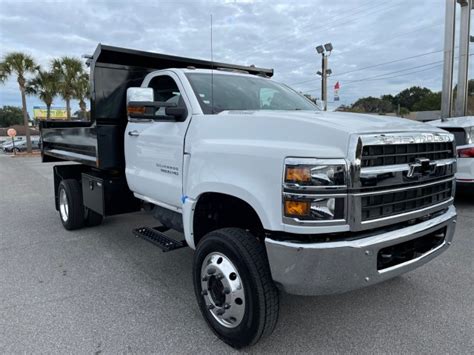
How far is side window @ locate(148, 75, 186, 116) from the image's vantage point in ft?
13.1

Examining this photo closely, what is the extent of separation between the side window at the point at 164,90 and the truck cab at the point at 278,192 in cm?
2

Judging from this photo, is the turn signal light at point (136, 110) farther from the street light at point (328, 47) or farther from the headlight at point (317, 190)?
the street light at point (328, 47)

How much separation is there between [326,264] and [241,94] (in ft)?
6.89

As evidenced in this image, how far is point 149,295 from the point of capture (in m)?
3.78

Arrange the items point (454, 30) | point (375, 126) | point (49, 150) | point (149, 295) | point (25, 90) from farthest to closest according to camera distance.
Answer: point (25, 90) → point (454, 30) → point (49, 150) → point (149, 295) → point (375, 126)

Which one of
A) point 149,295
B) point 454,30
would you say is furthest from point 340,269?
Result: point 454,30

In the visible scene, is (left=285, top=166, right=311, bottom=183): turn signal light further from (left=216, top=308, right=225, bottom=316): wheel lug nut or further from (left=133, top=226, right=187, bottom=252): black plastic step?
(left=133, top=226, right=187, bottom=252): black plastic step

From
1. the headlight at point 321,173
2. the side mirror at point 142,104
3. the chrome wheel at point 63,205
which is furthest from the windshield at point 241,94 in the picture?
the chrome wheel at point 63,205

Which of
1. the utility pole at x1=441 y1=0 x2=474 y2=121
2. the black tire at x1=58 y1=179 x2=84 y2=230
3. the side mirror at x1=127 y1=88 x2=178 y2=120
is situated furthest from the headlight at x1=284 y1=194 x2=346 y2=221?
the utility pole at x1=441 y1=0 x2=474 y2=121

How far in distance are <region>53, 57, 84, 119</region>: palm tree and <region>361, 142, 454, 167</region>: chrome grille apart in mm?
34027

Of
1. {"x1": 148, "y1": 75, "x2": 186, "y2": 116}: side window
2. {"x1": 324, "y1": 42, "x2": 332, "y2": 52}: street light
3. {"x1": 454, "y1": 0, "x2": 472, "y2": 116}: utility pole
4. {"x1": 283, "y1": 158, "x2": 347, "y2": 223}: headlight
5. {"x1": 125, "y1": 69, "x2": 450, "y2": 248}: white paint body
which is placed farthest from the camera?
{"x1": 324, "y1": 42, "x2": 332, "y2": 52}: street light

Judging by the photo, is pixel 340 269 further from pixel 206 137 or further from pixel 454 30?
pixel 454 30

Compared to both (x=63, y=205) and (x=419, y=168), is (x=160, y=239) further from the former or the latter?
(x=63, y=205)

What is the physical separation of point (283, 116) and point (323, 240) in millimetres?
885
